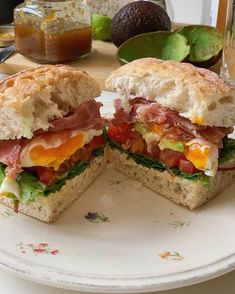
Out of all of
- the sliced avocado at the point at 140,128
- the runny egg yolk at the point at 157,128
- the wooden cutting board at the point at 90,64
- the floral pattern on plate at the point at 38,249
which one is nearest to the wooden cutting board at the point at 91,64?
the wooden cutting board at the point at 90,64

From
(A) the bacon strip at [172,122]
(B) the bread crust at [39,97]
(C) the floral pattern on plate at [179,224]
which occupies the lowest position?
(C) the floral pattern on plate at [179,224]

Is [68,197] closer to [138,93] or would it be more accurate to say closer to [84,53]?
[138,93]

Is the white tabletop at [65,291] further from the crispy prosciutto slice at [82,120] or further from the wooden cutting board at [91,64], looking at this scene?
the wooden cutting board at [91,64]

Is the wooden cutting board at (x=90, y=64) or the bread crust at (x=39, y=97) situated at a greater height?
the bread crust at (x=39, y=97)

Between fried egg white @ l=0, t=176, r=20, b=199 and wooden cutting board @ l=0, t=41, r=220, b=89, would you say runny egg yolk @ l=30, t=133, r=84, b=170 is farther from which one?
wooden cutting board @ l=0, t=41, r=220, b=89

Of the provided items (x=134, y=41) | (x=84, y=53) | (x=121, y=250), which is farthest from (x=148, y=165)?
(x=84, y=53)

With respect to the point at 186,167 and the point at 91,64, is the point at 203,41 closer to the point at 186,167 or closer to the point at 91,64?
the point at 91,64

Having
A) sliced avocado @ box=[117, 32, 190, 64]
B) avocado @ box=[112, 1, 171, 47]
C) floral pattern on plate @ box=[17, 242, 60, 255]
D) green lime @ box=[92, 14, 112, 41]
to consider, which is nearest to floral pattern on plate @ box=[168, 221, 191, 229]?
floral pattern on plate @ box=[17, 242, 60, 255]
